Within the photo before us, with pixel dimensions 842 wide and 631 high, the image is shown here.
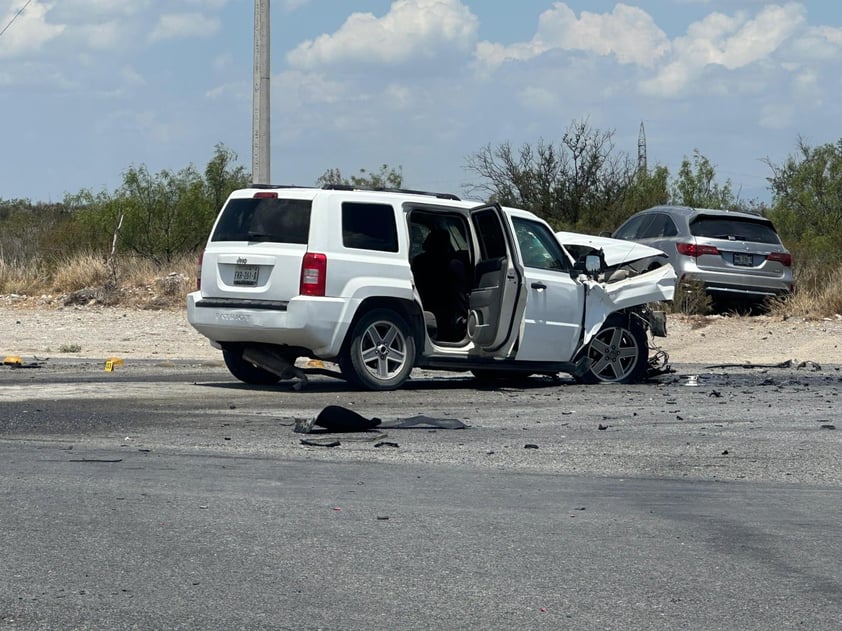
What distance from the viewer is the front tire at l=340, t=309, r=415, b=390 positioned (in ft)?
45.1

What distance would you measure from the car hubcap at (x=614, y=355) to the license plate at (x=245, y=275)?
→ 416 cm

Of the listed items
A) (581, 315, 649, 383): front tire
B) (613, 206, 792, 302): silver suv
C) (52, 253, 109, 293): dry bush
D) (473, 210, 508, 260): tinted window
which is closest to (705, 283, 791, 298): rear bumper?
(613, 206, 792, 302): silver suv

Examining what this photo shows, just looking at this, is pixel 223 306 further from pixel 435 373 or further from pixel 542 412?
pixel 435 373

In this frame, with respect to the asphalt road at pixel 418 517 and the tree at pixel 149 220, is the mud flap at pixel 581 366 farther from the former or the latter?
the tree at pixel 149 220

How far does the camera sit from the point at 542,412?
12656 millimetres

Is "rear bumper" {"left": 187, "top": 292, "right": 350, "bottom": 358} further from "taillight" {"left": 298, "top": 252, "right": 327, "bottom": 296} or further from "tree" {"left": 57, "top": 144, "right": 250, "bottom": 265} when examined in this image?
"tree" {"left": 57, "top": 144, "right": 250, "bottom": 265}

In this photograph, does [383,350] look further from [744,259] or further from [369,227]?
[744,259]

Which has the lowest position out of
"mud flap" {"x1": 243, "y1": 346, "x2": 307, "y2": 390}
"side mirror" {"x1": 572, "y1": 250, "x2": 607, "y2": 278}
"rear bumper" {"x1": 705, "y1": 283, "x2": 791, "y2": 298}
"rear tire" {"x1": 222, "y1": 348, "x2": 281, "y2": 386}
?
"rear tire" {"x1": 222, "y1": 348, "x2": 281, "y2": 386}

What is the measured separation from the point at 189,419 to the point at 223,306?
2.29m

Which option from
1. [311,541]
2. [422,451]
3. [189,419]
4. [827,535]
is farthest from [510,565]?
[189,419]

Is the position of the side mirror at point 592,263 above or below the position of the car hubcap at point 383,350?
above

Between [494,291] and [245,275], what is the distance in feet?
8.43

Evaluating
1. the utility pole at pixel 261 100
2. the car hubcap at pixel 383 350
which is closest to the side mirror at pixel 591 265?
the car hubcap at pixel 383 350

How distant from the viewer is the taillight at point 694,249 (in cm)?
2189
